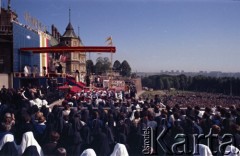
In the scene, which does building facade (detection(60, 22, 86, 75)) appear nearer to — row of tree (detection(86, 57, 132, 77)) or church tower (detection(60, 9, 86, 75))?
church tower (detection(60, 9, 86, 75))

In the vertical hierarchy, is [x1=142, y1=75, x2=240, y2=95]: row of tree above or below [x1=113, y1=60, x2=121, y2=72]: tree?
below

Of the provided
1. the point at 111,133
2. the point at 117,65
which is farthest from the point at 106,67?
the point at 111,133

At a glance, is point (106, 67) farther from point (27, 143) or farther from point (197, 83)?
point (27, 143)

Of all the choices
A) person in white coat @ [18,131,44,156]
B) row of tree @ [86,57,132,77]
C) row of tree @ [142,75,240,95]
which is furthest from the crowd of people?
row of tree @ [86,57,132,77]

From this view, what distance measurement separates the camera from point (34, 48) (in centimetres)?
1424

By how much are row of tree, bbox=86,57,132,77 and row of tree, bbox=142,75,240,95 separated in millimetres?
9717

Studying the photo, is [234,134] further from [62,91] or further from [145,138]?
[62,91]

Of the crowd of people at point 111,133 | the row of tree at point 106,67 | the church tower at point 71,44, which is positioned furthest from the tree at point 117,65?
the crowd of people at point 111,133

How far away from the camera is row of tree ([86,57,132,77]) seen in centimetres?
4292

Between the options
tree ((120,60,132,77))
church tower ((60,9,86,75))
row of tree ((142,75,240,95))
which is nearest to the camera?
church tower ((60,9,86,75))

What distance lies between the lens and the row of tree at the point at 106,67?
1690 inches

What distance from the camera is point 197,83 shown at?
44.1 meters

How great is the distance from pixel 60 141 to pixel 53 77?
32.4ft

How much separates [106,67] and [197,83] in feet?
Result: 45.6
